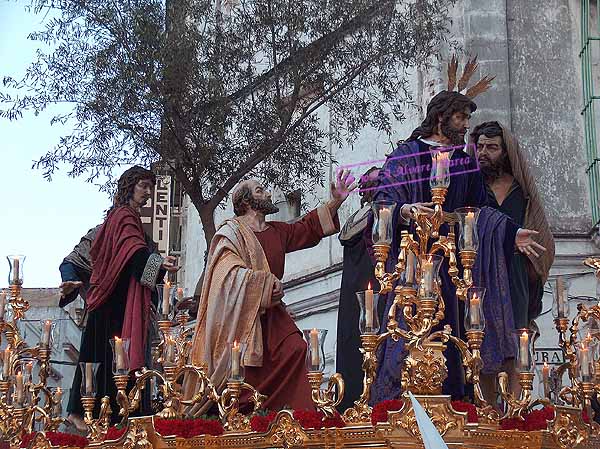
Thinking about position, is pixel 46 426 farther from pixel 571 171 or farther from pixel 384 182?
pixel 571 171

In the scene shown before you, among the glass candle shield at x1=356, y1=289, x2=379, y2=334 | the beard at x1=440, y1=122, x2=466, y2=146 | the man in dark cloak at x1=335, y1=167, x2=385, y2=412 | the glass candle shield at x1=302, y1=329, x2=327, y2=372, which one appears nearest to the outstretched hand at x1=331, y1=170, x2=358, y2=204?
the man in dark cloak at x1=335, y1=167, x2=385, y2=412

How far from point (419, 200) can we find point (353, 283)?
58.9 inches

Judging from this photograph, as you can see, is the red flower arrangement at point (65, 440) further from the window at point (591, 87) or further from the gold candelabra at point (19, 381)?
the window at point (591, 87)

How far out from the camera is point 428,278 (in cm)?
598

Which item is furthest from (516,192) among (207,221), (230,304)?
(207,221)

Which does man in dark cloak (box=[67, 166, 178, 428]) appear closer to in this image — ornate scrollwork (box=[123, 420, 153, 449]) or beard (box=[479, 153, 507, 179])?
ornate scrollwork (box=[123, 420, 153, 449])

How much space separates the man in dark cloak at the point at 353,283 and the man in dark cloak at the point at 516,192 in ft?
2.52

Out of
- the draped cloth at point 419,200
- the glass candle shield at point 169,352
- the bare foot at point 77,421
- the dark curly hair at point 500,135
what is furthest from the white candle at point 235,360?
the dark curly hair at point 500,135

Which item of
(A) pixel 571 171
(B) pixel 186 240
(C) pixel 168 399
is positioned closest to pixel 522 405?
(C) pixel 168 399

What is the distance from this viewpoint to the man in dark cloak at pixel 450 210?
6965 millimetres

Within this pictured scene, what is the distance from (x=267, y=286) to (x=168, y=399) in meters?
1.50

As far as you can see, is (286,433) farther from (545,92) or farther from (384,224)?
(545,92)

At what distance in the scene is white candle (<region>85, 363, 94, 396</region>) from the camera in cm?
735

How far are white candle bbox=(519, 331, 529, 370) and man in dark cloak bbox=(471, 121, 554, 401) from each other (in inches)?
73.6
